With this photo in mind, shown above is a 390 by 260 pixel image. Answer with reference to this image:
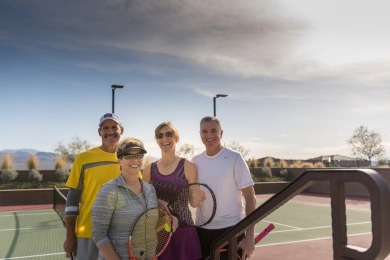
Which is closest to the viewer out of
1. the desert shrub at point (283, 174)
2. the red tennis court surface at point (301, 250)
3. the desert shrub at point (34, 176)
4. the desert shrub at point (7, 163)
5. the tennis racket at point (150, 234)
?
the tennis racket at point (150, 234)

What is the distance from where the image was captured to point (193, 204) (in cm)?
308

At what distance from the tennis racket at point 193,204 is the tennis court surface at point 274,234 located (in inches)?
157

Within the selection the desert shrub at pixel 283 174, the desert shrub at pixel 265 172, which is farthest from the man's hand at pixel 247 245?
the desert shrub at pixel 283 174

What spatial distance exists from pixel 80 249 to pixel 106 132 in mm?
1070

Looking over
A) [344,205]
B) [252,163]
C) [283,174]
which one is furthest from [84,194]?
[252,163]

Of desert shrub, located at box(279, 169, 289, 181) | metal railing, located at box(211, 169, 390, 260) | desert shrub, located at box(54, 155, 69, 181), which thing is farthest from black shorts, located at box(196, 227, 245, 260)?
desert shrub, located at box(279, 169, 289, 181)

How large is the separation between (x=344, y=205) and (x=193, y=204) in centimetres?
150

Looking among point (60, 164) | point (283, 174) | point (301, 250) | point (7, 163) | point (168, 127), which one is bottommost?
point (301, 250)

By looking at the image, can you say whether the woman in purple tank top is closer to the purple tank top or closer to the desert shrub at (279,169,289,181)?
the purple tank top

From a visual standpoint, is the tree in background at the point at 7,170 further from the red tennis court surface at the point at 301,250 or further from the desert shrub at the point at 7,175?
the red tennis court surface at the point at 301,250

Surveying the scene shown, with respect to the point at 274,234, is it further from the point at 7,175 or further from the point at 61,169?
the point at 7,175

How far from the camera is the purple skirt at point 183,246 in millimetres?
3076

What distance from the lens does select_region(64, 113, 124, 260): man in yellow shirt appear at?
348 centimetres

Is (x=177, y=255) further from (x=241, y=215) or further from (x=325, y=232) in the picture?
(x=325, y=232)
